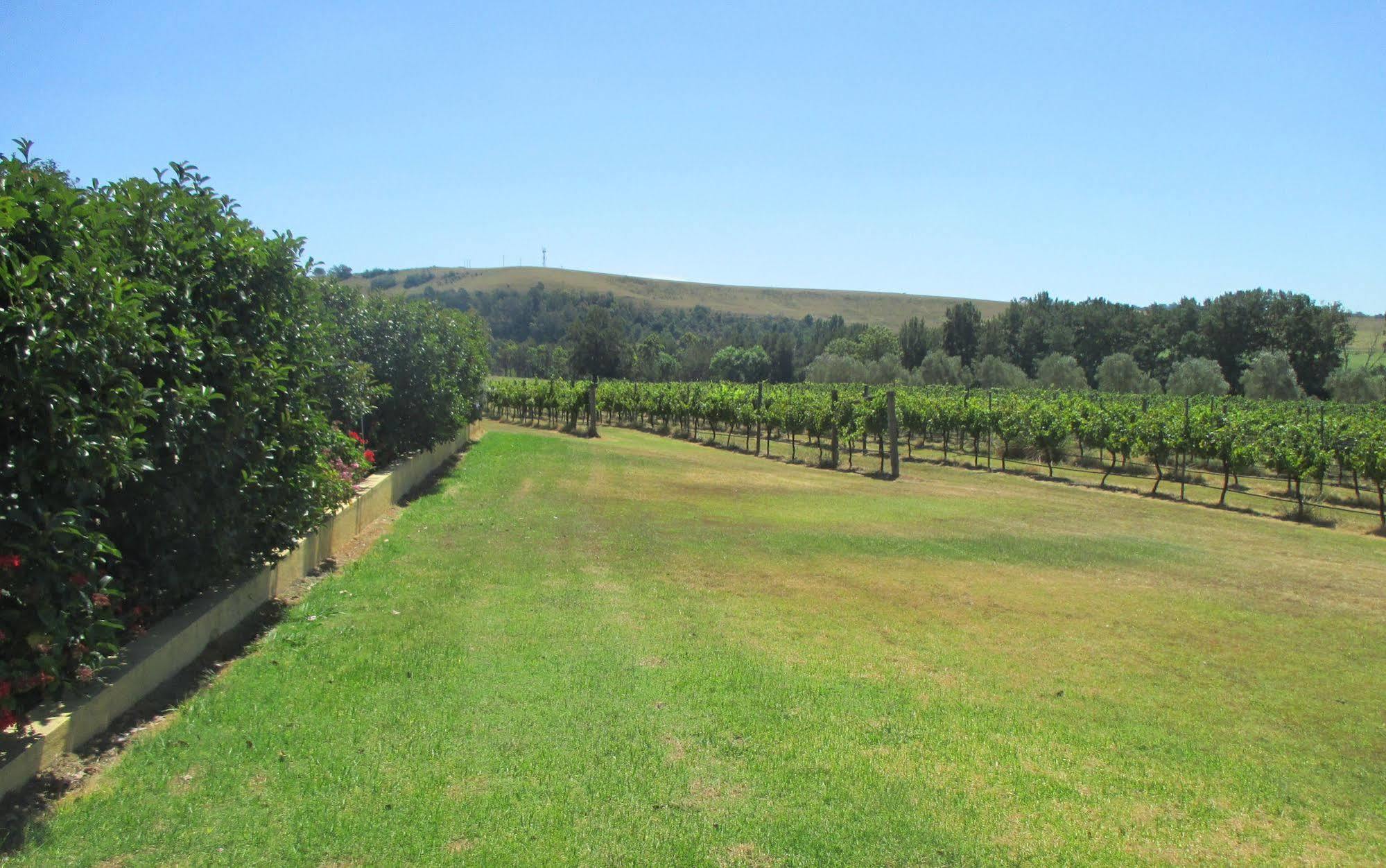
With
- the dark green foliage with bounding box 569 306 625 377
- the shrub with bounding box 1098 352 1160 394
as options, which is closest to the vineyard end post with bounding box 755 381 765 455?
the shrub with bounding box 1098 352 1160 394

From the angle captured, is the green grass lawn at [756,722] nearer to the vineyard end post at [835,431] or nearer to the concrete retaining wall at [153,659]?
the concrete retaining wall at [153,659]

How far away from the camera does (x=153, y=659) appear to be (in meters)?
5.99

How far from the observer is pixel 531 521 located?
15.2 meters

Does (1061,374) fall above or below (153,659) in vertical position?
above

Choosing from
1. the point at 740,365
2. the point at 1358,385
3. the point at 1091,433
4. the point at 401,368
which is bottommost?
the point at 1091,433

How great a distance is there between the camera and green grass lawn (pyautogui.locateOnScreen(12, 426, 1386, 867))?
441 cm

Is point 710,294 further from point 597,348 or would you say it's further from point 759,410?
point 759,410

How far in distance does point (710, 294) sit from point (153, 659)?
17404 centimetres

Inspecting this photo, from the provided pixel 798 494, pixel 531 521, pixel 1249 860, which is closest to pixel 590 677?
pixel 1249 860

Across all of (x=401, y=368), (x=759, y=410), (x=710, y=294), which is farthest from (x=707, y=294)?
(x=401, y=368)

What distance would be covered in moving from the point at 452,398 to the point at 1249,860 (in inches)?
739

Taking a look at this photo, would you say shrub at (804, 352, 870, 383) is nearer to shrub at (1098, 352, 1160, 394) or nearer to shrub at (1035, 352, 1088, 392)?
shrub at (1035, 352, 1088, 392)

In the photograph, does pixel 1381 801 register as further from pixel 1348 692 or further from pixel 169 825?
pixel 169 825

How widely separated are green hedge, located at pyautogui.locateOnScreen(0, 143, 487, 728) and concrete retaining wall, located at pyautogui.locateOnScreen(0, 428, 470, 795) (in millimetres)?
172
